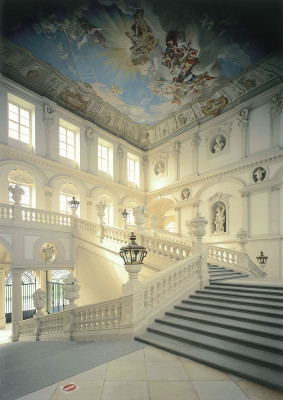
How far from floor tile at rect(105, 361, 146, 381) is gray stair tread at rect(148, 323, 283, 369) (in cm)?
124

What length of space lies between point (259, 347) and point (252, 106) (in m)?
14.6

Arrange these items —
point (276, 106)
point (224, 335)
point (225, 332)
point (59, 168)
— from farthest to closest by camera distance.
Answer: point (59, 168) → point (276, 106) → point (225, 332) → point (224, 335)

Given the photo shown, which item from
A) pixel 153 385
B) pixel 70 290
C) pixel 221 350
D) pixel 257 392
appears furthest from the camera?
pixel 70 290

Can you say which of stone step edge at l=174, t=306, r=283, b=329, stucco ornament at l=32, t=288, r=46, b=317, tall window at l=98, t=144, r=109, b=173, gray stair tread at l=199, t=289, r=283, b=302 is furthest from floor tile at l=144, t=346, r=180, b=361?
tall window at l=98, t=144, r=109, b=173

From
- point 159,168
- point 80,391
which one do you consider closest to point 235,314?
point 80,391

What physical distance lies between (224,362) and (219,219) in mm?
12315

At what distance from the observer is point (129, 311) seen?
17.4 ft

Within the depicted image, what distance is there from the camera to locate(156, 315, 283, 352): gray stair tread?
402cm

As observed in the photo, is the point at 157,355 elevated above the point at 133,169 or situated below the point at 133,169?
below

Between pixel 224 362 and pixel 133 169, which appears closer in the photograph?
pixel 224 362

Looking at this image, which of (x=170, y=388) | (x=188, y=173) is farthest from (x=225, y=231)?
(x=170, y=388)

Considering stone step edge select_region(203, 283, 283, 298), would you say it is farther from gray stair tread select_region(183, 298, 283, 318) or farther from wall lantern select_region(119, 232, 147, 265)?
wall lantern select_region(119, 232, 147, 265)

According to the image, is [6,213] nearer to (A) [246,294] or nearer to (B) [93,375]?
(B) [93,375]

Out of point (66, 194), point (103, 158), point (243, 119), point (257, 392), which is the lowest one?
point (257, 392)
